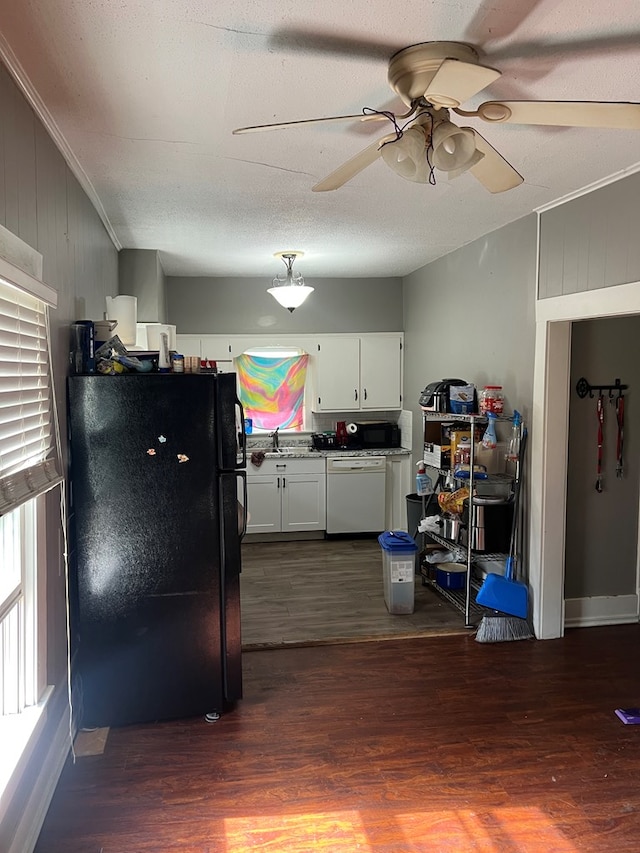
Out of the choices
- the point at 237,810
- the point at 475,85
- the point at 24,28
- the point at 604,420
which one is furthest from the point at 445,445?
the point at 24,28

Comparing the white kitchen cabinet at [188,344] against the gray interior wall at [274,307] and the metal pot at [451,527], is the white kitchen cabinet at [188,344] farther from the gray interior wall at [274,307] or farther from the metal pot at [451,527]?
the metal pot at [451,527]

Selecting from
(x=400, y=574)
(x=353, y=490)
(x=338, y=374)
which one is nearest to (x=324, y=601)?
(x=400, y=574)

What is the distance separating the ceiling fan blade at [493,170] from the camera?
206 centimetres

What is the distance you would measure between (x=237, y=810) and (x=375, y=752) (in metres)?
0.64

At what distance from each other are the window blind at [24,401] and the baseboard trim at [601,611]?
10.4ft

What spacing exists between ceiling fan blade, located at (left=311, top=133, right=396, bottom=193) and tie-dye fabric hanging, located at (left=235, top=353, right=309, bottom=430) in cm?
422

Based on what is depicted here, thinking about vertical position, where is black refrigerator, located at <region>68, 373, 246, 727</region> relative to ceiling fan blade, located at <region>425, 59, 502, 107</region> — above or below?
below

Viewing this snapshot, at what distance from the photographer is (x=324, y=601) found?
453 centimetres

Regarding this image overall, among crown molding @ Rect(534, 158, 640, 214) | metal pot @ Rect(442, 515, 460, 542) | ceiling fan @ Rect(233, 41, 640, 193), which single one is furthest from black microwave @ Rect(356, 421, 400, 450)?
ceiling fan @ Rect(233, 41, 640, 193)

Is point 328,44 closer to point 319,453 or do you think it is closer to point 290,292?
point 290,292

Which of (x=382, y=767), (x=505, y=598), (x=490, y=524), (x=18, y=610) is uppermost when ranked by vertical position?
(x=18, y=610)

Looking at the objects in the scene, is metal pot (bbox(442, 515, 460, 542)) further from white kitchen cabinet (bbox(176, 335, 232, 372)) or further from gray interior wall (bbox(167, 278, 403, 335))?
white kitchen cabinet (bbox(176, 335, 232, 372))

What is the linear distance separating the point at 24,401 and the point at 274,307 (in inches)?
171

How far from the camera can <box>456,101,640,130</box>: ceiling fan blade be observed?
1.72m
